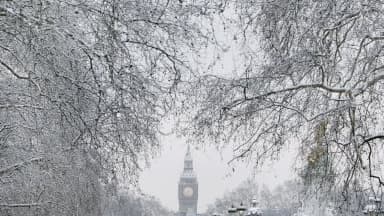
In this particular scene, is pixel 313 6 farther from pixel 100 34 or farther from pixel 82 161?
pixel 82 161

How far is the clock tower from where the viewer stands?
160125 millimetres

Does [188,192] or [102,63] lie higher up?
[188,192]

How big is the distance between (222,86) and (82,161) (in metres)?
2.51

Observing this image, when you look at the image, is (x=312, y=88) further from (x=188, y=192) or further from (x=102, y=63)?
(x=188, y=192)

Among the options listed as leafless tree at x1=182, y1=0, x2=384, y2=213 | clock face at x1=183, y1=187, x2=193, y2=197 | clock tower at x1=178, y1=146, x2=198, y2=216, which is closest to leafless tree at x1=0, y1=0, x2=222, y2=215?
leafless tree at x1=182, y1=0, x2=384, y2=213

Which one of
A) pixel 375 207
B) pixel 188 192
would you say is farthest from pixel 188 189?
pixel 375 207

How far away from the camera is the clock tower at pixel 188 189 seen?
16012 cm

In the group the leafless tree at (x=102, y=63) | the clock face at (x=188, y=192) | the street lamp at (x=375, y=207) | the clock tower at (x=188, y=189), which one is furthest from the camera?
the clock face at (x=188, y=192)

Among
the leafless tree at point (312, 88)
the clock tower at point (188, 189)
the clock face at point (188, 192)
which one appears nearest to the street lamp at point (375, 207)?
the leafless tree at point (312, 88)

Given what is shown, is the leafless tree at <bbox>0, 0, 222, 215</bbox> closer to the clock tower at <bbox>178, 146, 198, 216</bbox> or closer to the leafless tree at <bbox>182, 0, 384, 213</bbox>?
the leafless tree at <bbox>182, 0, 384, 213</bbox>

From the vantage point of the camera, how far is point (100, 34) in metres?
6.59

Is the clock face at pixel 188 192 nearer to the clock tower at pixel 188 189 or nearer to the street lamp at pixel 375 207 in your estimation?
the clock tower at pixel 188 189

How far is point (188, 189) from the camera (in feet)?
542

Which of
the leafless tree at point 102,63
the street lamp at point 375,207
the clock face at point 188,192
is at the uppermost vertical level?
the clock face at point 188,192
